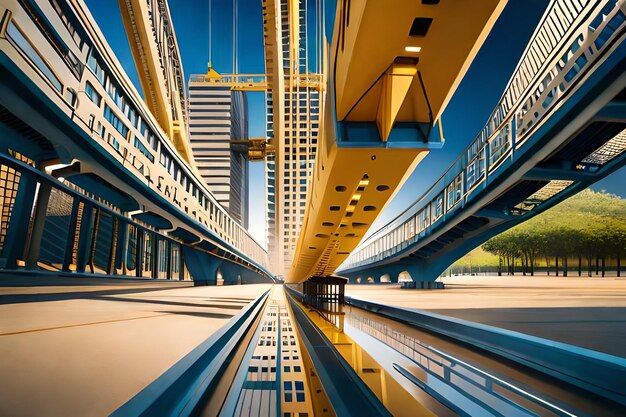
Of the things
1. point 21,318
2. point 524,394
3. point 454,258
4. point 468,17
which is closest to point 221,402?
point 524,394

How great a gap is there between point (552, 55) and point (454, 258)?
12.9 meters

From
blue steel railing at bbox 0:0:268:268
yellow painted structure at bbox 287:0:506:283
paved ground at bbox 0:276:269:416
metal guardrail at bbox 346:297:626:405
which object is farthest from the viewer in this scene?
blue steel railing at bbox 0:0:268:268

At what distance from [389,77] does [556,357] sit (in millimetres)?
3366

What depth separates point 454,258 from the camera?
20.1 m

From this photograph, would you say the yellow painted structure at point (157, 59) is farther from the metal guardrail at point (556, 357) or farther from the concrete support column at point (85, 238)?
the metal guardrail at point (556, 357)

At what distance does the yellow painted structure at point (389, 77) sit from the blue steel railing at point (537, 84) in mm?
4939

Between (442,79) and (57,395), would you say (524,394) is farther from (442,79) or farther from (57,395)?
(442,79)

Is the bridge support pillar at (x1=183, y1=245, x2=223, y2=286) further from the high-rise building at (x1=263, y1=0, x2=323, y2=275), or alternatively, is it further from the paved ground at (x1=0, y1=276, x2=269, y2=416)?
the high-rise building at (x1=263, y1=0, x2=323, y2=275)

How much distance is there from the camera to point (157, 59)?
2556 cm

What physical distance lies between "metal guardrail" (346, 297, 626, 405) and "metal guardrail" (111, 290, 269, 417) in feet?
8.75

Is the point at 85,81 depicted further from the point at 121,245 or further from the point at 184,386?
the point at 184,386

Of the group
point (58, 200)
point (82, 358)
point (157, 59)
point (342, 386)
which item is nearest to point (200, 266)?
point (157, 59)

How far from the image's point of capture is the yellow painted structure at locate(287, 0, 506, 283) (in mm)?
3725

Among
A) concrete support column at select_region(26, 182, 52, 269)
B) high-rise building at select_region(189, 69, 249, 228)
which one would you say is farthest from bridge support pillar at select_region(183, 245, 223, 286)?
high-rise building at select_region(189, 69, 249, 228)
